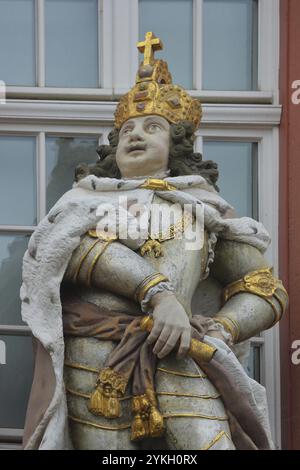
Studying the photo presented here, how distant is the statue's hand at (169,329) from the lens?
715cm

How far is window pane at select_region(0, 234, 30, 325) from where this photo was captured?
8234 millimetres

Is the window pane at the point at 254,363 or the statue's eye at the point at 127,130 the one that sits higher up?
the statue's eye at the point at 127,130

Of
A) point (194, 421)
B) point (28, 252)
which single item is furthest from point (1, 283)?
point (194, 421)

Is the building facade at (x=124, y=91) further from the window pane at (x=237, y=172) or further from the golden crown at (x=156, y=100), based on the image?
the golden crown at (x=156, y=100)

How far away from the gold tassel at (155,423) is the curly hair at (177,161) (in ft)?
3.15

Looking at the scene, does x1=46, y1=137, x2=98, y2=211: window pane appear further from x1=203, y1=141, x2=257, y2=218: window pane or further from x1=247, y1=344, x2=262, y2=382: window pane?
x1=247, y1=344, x2=262, y2=382: window pane

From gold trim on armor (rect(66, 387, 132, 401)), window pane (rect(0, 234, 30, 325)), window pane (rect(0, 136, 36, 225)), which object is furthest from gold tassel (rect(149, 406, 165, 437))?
window pane (rect(0, 136, 36, 225))

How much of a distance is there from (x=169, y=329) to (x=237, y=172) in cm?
148

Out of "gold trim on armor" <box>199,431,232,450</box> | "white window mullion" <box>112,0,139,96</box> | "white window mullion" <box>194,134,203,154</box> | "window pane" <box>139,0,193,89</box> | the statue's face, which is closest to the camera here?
"gold trim on armor" <box>199,431,232,450</box>

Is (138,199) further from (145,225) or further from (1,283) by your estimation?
(1,283)

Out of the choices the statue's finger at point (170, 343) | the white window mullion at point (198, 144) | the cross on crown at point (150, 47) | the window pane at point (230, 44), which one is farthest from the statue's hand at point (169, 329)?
the window pane at point (230, 44)

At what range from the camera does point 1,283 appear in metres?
8.30

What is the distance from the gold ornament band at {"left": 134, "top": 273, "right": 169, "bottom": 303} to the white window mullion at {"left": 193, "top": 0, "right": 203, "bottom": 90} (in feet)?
5.10

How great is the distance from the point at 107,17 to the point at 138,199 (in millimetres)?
1390
